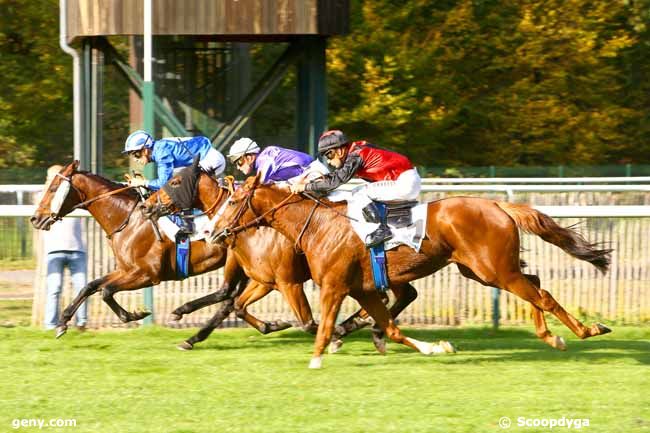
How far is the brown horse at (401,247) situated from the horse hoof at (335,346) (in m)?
0.68

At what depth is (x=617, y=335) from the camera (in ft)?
37.9

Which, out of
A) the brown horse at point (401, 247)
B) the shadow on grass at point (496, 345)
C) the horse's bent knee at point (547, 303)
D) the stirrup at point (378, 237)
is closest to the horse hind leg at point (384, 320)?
the brown horse at point (401, 247)

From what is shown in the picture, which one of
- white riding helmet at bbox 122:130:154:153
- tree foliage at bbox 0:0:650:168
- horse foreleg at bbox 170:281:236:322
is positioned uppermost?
tree foliage at bbox 0:0:650:168

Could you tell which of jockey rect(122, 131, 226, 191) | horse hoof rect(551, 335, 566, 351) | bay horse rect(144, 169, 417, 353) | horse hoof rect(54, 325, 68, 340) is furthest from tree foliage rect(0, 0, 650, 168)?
horse hoof rect(551, 335, 566, 351)

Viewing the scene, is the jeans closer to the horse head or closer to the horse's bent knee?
the horse head

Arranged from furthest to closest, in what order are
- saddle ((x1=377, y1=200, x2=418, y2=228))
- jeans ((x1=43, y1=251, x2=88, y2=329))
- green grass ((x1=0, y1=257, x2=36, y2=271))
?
green grass ((x1=0, y1=257, x2=36, y2=271)), jeans ((x1=43, y1=251, x2=88, y2=329)), saddle ((x1=377, y1=200, x2=418, y2=228))

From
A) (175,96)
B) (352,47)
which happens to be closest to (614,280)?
(175,96)

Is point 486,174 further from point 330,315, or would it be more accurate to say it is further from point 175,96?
point 330,315

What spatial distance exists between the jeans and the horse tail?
416 centimetres

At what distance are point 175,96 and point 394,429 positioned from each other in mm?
10788

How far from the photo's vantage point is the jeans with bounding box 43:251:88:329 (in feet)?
38.8

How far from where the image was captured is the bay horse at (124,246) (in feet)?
35.7

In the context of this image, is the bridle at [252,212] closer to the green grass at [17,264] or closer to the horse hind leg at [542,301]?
the horse hind leg at [542,301]

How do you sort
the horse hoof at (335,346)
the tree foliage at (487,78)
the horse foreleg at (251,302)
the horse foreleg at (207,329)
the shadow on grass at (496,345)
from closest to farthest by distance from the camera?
the shadow on grass at (496,345)
the horse hoof at (335,346)
the horse foreleg at (207,329)
the horse foreleg at (251,302)
the tree foliage at (487,78)
